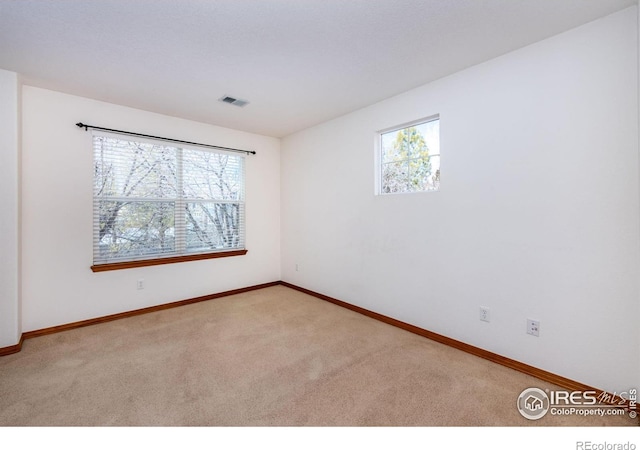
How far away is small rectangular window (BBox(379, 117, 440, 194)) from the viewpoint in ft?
9.29

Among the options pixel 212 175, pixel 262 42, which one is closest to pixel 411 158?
pixel 262 42

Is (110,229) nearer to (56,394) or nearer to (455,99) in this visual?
(56,394)

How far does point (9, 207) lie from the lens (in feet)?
8.19

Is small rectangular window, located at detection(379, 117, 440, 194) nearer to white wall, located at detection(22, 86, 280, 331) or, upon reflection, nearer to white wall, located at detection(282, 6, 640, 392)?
white wall, located at detection(282, 6, 640, 392)

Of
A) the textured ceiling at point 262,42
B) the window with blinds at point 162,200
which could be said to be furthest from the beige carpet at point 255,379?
the textured ceiling at point 262,42

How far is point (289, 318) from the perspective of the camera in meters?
3.29

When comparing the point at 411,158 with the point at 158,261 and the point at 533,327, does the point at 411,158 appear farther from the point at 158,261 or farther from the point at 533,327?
the point at 158,261

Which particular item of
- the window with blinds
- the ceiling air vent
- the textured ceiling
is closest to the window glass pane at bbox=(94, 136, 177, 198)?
the window with blinds

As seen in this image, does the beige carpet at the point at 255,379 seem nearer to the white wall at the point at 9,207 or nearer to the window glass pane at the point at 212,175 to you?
the white wall at the point at 9,207

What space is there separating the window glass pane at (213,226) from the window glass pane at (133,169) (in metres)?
0.41

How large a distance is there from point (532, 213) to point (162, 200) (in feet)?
12.8

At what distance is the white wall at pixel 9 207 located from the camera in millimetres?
2465

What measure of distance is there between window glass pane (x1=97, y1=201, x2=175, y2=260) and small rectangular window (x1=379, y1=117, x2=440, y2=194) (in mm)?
2775
